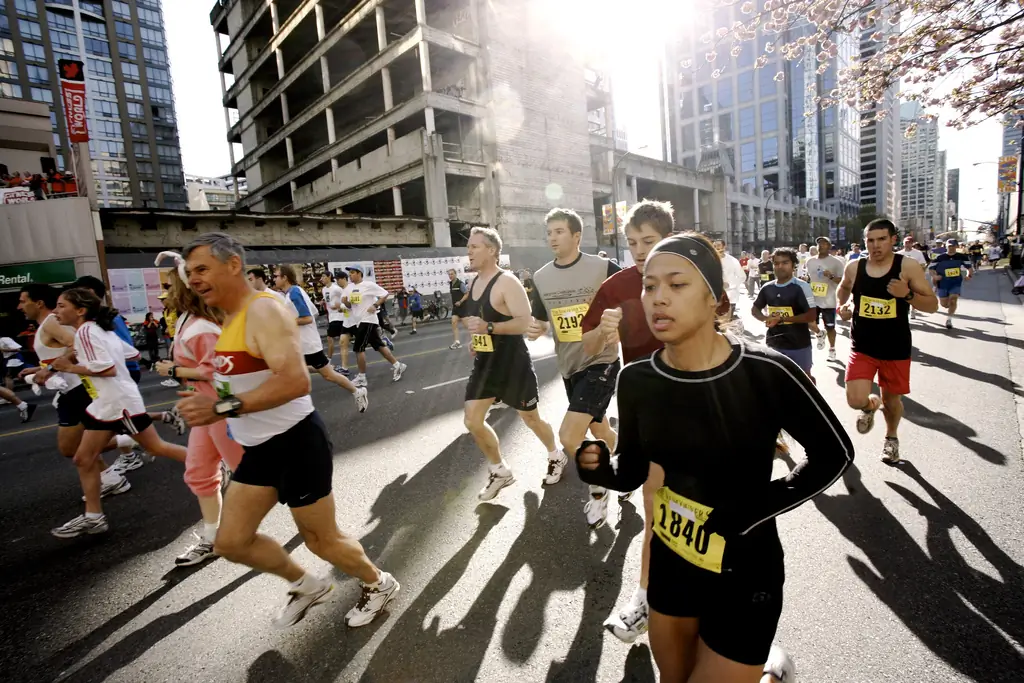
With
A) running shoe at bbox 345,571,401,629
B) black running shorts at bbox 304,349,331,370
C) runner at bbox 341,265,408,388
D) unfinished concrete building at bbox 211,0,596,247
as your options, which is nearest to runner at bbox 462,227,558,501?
running shoe at bbox 345,571,401,629

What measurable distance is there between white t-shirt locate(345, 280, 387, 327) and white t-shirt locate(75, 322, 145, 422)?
550 cm

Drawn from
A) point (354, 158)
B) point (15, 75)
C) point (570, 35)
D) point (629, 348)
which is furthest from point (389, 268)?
point (15, 75)

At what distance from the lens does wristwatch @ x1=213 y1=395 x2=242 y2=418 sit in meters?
2.20

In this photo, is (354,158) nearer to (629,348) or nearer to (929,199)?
(629,348)

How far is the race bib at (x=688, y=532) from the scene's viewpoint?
155cm

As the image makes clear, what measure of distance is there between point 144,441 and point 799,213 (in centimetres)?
9246

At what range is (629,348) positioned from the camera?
120 inches

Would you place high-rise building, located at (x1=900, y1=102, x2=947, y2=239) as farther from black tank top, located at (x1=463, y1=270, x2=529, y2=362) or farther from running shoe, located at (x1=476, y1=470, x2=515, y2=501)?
running shoe, located at (x1=476, y1=470, x2=515, y2=501)

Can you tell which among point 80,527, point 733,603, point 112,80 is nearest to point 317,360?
point 80,527

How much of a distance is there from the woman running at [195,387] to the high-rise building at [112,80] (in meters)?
86.6

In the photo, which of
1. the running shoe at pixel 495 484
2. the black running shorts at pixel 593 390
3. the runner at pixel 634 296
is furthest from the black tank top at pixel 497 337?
the runner at pixel 634 296

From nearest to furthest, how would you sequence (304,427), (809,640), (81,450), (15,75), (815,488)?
(815,488) < (809,640) < (304,427) < (81,450) < (15,75)

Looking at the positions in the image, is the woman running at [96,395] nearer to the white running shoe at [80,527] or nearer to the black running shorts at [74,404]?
the white running shoe at [80,527]

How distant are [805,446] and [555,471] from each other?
307cm
